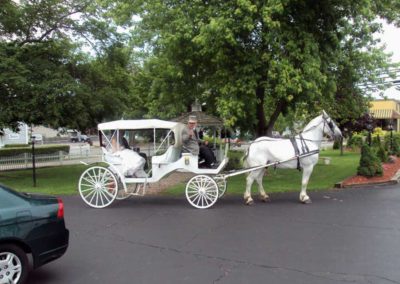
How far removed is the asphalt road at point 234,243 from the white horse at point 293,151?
674 mm

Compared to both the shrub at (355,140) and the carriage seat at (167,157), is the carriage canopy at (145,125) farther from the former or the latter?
the shrub at (355,140)

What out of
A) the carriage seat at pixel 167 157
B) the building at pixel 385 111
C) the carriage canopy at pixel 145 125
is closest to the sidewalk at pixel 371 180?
the carriage seat at pixel 167 157

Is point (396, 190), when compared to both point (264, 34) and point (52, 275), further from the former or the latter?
point (52, 275)

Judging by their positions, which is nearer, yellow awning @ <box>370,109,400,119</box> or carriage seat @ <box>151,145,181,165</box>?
carriage seat @ <box>151,145,181,165</box>

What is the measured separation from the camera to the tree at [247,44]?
40.1ft

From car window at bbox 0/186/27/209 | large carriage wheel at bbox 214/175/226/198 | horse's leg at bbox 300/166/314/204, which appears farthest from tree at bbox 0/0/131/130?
car window at bbox 0/186/27/209

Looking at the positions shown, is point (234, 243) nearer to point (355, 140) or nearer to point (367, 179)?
point (367, 179)

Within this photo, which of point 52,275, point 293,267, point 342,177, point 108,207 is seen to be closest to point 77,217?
point 108,207

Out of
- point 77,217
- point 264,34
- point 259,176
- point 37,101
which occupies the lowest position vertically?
point 77,217

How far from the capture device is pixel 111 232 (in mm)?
8672

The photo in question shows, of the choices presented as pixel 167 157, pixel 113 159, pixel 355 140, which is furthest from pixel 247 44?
pixel 355 140

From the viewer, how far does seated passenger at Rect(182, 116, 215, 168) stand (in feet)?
37.3

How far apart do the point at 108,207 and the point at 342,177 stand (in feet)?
31.1

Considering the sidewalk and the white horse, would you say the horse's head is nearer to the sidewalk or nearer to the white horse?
the white horse
